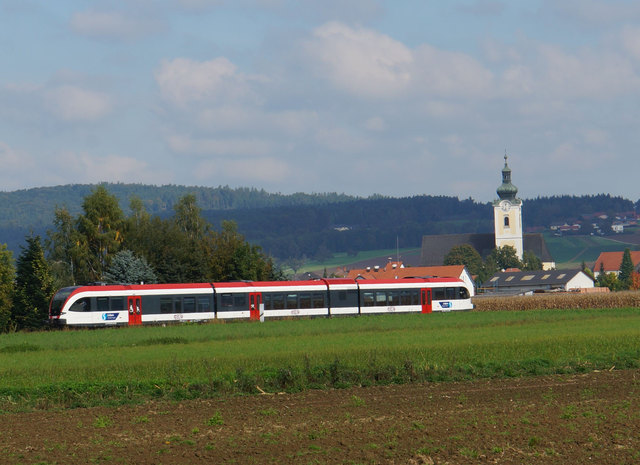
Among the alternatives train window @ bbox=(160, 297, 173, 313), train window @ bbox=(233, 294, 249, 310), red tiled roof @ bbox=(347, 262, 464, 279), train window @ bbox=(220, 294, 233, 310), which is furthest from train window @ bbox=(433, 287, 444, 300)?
red tiled roof @ bbox=(347, 262, 464, 279)

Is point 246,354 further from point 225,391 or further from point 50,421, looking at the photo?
point 50,421

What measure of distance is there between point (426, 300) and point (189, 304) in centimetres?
1568

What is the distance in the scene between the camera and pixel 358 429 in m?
18.2

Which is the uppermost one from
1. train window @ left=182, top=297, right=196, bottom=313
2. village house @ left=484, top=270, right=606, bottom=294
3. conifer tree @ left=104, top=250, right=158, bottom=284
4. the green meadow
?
conifer tree @ left=104, top=250, right=158, bottom=284

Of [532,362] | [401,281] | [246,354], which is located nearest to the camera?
[532,362]

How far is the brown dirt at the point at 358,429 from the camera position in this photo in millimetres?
16016

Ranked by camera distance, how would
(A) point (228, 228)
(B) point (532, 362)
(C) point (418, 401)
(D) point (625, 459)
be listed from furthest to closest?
1. (A) point (228, 228)
2. (B) point (532, 362)
3. (C) point (418, 401)
4. (D) point (625, 459)

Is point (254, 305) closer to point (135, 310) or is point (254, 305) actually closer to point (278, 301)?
point (278, 301)

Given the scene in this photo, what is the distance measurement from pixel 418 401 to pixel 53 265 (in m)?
65.4

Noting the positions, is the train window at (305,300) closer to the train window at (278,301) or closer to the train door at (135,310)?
the train window at (278,301)

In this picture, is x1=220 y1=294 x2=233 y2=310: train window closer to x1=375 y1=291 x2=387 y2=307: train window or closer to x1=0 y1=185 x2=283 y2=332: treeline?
x1=375 y1=291 x2=387 y2=307: train window

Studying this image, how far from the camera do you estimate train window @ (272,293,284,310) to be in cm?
5959

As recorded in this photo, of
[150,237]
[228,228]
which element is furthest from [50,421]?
[228,228]

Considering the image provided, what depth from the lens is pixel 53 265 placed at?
270ft
